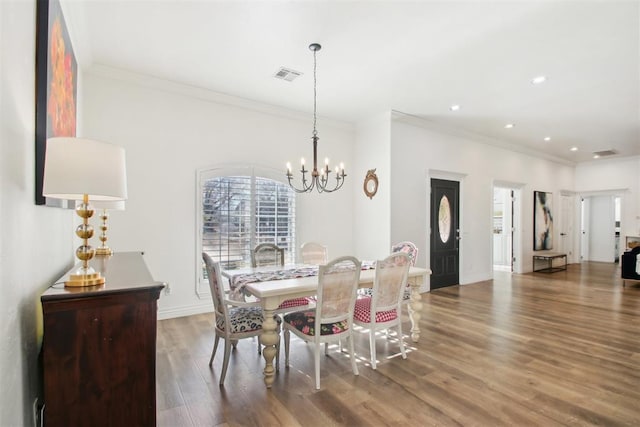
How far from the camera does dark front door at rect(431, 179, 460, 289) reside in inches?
233

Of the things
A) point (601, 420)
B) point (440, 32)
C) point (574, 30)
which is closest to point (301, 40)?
point (440, 32)

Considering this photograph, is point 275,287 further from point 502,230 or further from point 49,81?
point 502,230

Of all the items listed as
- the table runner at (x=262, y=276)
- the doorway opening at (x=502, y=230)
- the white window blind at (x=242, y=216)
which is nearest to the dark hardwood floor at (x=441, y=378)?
the table runner at (x=262, y=276)

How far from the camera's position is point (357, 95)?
4.57 meters

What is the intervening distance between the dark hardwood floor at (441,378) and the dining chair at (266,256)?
2.87 feet

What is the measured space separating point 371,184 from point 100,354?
4.75m

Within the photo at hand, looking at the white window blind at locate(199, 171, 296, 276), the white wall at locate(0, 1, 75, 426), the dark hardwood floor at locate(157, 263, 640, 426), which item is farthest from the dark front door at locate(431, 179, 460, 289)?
the white wall at locate(0, 1, 75, 426)

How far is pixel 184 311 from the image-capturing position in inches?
168

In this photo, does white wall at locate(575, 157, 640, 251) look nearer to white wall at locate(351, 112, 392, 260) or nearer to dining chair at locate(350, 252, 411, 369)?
white wall at locate(351, 112, 392, 260)

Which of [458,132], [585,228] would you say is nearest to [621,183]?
[585,228]

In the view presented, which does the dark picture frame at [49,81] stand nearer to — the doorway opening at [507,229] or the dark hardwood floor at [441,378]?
the dark hardwood floor at [441,378]

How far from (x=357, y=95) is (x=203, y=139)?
7.32 feet

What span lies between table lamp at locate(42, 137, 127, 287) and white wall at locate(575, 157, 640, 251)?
1136 centimetres

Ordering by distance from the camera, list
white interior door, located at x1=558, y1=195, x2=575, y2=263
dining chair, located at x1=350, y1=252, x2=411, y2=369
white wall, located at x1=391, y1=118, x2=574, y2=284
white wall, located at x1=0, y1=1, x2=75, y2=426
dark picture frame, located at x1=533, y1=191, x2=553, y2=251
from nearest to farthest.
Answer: white wall, located at x1=0, y1=1, x2=75, y2=426, dining chair, located at x1=350, y1=252, x2=411, y2=369, white wall, located at x1=391, y1=118, x2=574, y2=284, dark picture frame, located at x1=533, y1=191, x2=553, y2=251, white interior door, located at x1=558, y1=195, x2=575, y2=263
